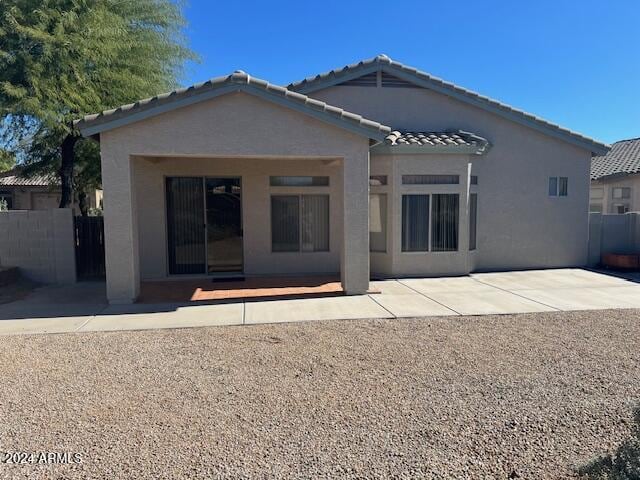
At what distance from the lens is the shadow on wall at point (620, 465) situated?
2.88m

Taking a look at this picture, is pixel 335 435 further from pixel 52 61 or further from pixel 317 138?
pixel 52 61

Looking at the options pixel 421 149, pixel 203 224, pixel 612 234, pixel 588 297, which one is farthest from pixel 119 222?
pixel 612 234

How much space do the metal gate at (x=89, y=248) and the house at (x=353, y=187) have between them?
1192 millimetres

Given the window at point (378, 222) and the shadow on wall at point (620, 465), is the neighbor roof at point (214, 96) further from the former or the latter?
the shadow on wall at point (620, 465)

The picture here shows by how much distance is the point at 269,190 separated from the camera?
12.2 metres

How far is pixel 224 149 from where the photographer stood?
8.88 meters

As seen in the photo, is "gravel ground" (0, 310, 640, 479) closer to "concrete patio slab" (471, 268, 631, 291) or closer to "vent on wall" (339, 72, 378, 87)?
"concrete patio slab" (471, 268, 631, 291)

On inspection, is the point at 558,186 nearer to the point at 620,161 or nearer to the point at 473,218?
the point at 473,218

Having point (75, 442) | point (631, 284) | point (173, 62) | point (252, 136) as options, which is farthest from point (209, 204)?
point (631, 284)

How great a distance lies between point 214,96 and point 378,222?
5.69 metres

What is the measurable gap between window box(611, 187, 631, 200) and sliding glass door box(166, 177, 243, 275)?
21.3 m

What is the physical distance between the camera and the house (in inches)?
351

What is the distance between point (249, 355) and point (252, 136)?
15.8ft

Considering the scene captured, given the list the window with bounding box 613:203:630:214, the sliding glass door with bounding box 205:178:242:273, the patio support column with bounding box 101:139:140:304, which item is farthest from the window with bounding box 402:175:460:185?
the window with bounding box 613:203:630:214
